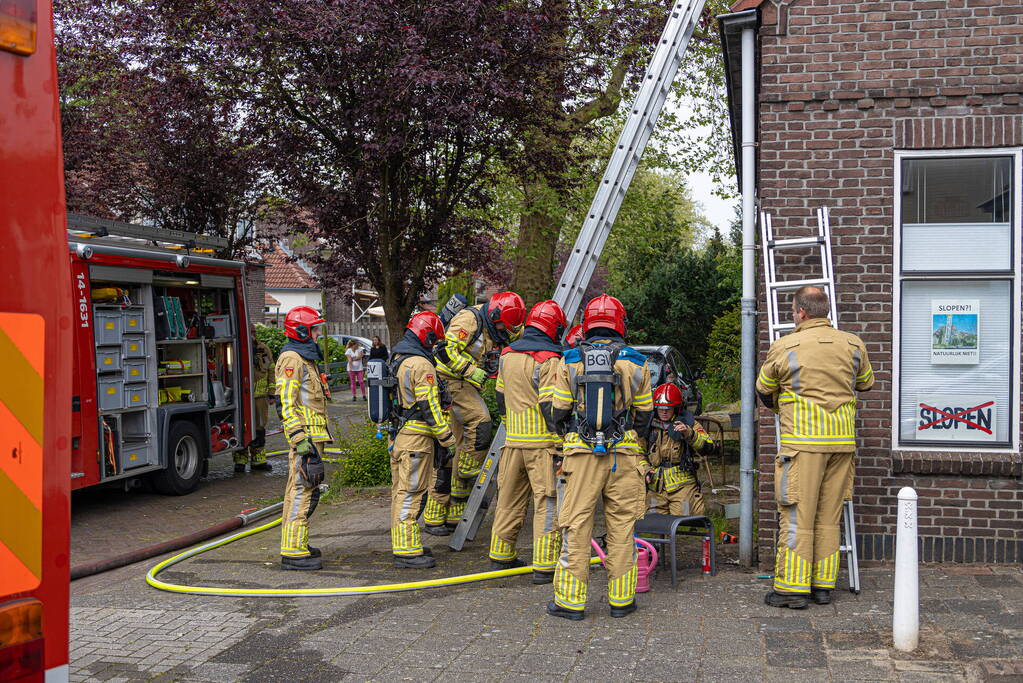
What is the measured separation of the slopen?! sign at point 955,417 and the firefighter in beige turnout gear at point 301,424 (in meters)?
4.40

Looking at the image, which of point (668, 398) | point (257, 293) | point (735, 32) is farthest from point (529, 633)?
point (257, 293)

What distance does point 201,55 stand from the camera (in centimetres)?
1099

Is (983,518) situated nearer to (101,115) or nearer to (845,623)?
(845,623)

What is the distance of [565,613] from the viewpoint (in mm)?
6004

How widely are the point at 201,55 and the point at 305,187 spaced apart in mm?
1837

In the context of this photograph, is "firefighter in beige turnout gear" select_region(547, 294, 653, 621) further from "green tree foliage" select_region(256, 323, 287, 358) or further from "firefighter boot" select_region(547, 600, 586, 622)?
"green tree foliage" select_region(256, 323, 287, 358)

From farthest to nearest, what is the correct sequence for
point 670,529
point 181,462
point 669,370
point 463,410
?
1. point 181,462
2. point 669,370
3. point 463,410
4. point 670,529

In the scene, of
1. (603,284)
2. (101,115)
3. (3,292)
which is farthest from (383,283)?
(603,284)

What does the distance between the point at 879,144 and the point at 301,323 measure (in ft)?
14.4

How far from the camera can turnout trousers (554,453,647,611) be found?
596 cm

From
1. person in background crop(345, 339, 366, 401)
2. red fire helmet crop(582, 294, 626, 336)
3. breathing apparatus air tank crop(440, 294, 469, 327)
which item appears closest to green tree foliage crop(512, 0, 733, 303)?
breathing apparatus air tank crop(440, 294, 469, 327)

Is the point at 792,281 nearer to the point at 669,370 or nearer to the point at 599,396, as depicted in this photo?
the point at 599,396

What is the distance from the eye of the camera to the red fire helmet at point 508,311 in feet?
26.4

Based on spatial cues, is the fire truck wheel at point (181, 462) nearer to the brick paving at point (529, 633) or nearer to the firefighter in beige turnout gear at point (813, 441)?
the brick paving at point (529, 633)
